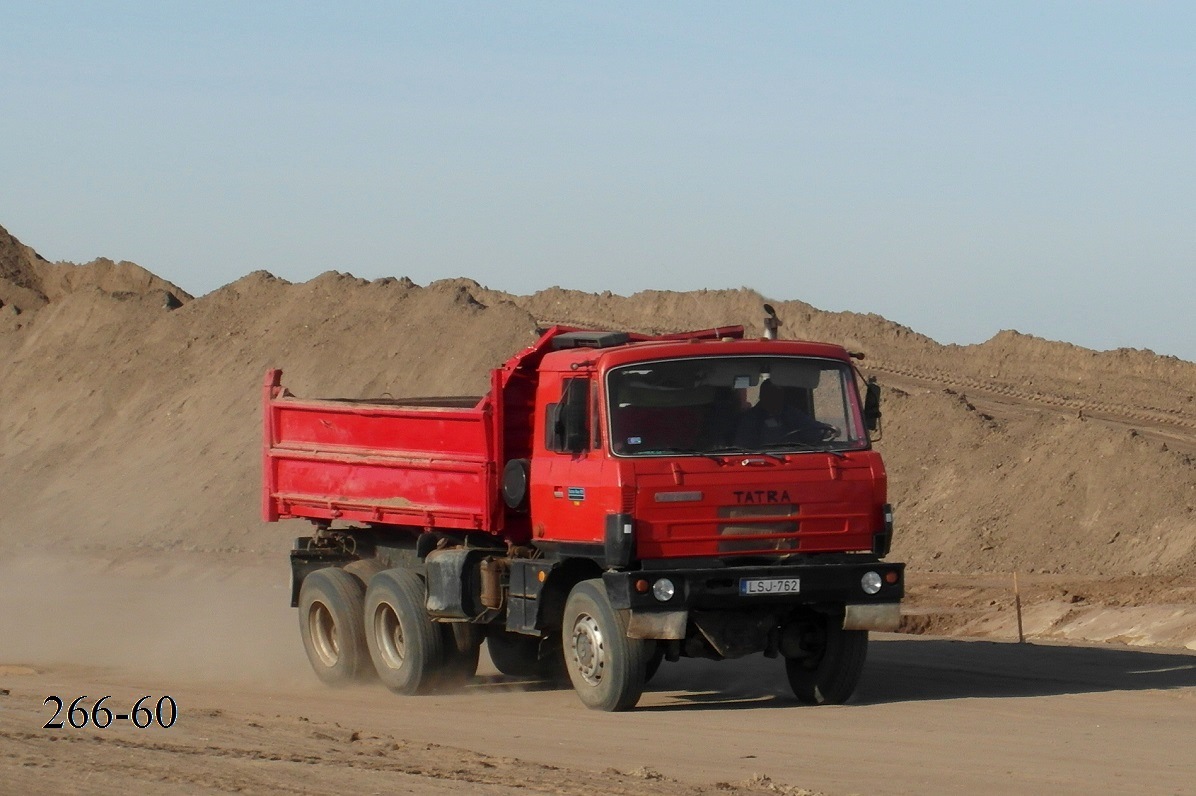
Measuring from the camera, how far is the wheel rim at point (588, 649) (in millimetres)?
13172

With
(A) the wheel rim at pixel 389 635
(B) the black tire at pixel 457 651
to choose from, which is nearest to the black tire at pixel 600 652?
(B) the black tire at pixel 457 651

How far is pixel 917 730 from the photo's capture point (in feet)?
39.8

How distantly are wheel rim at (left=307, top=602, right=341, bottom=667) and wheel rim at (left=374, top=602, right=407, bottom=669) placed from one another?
89cm

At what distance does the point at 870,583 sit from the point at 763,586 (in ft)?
3.06

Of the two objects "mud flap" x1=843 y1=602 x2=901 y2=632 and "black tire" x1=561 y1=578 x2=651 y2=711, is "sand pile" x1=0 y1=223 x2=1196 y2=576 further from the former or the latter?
"black tire" x1=561 y1=578 x2=651 y2=711

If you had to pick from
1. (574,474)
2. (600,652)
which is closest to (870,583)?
(600,652)

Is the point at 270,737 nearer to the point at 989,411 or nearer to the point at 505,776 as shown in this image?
the point at 505,776

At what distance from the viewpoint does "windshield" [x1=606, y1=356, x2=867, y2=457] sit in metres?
12.9

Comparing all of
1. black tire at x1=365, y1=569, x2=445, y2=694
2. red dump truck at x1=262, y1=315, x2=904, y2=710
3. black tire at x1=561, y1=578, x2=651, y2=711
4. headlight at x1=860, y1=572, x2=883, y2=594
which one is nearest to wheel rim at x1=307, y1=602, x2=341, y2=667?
black tire at x1=365, y1=569, x2=445, y2=694

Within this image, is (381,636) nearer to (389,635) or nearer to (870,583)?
(389,635)

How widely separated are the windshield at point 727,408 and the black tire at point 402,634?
3.22 meters

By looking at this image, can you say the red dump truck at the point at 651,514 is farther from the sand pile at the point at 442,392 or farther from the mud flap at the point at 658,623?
the sand pile at the point at 442,392

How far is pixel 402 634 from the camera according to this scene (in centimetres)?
1530

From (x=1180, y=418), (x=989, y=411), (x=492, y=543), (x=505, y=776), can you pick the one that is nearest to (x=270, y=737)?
(x=505, y=776)
